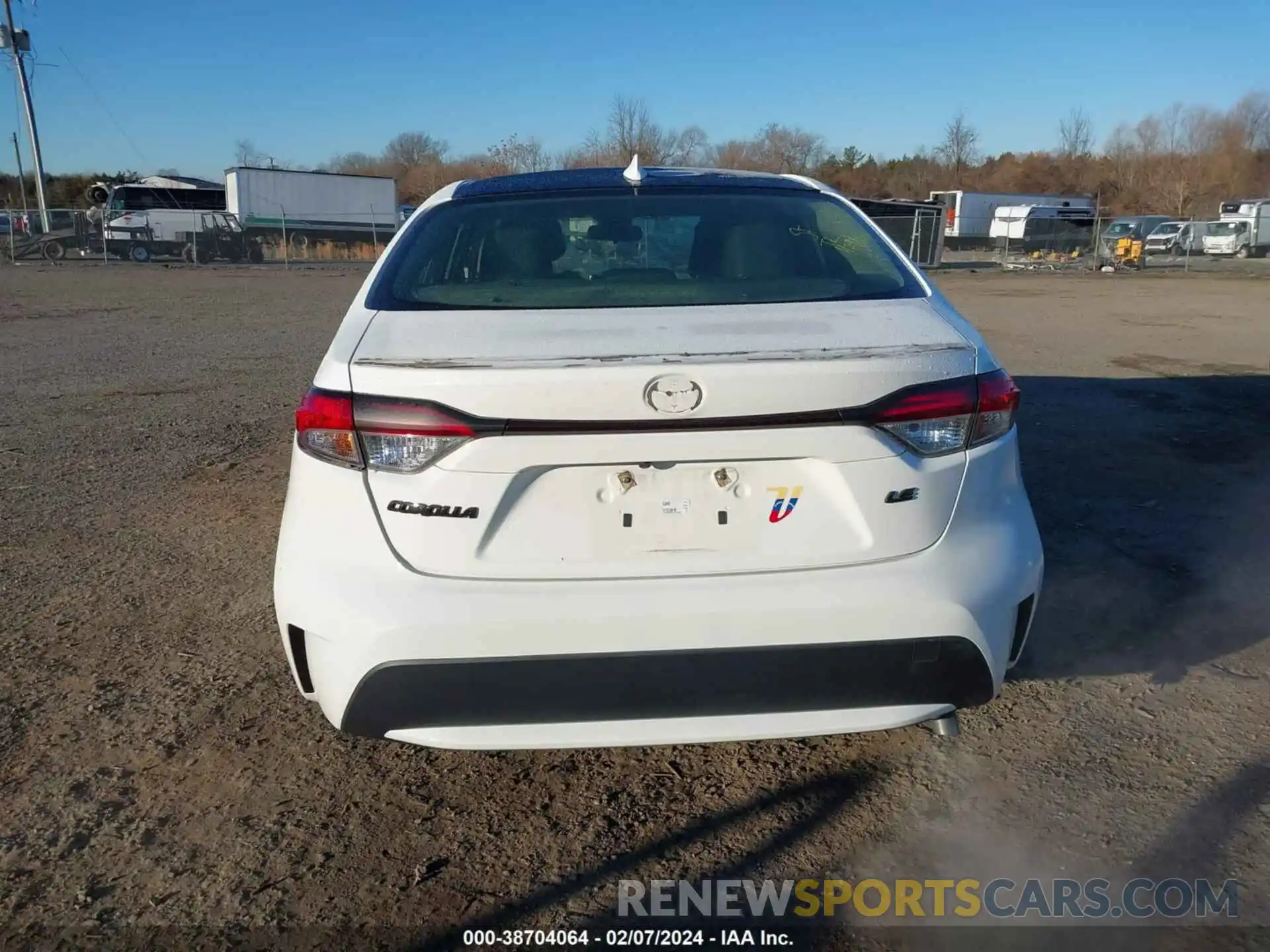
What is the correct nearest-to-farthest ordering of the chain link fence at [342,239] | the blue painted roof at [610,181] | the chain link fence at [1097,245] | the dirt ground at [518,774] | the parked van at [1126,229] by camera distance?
the dirt ground at [518,774] < the blue painted roof at [610,181] < the chain link fence at [342,239] < the chain link fence at [1097,245] < the parked van at [1126,229]

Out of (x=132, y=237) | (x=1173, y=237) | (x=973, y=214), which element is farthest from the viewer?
(x=973, y=214)

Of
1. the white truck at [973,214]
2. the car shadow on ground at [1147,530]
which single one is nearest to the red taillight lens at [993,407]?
the car shadow on ground at [1147,530]

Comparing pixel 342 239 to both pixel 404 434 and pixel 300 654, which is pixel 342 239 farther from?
pixel 404 434

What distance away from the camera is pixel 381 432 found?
223cm

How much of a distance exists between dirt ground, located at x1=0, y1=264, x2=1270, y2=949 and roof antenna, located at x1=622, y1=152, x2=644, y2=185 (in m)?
1.89

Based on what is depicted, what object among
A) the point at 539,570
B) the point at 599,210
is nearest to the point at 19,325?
the point at 599,210

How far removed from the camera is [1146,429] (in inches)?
271

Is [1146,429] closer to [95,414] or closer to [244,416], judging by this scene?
[244,416]

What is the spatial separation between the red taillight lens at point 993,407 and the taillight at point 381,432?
3.85ft

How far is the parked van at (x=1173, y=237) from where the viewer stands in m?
39.4

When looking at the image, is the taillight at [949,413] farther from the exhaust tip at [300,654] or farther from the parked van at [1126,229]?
the parked van at [1126,229]

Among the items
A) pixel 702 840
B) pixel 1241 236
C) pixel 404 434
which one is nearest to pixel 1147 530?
pixel 702 840

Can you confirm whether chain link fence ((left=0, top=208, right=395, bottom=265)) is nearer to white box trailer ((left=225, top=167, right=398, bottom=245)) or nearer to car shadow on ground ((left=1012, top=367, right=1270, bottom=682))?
white box trailer ((left=225, top=167, right=398, bottom=245))

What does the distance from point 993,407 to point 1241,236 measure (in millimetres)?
43880
